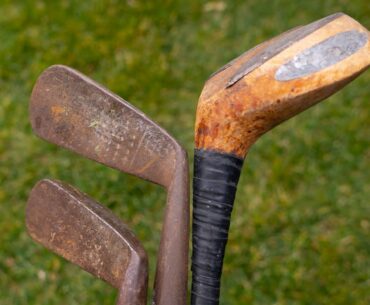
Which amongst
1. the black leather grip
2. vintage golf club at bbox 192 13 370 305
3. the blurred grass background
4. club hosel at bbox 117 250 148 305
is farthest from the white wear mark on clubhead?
the blurred grass background

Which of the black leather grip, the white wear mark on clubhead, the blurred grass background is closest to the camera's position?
the white wear mark on clubhead

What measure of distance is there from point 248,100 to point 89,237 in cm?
37

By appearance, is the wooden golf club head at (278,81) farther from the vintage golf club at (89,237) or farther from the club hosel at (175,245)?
the vintage golf club at (89,237)

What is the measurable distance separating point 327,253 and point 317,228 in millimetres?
99

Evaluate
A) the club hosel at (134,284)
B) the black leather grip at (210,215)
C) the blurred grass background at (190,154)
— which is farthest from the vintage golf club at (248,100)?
the blurred grass background at (190,154)

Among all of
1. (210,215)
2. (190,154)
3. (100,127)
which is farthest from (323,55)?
(190,154)

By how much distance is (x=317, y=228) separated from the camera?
88.2 inches

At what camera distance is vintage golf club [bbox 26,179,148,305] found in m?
1.14

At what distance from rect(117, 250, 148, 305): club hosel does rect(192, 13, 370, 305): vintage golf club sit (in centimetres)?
10

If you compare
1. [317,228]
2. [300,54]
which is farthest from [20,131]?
[300,54]

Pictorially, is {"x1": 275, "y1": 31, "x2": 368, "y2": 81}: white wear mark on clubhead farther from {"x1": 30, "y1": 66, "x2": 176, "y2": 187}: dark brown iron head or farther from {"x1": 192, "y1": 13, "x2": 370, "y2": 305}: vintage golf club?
{"x1": 30, "y1": 66, "x2": 176, "y2": 187}: dark brown iron head

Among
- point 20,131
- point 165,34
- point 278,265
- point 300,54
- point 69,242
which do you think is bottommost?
point 278,265

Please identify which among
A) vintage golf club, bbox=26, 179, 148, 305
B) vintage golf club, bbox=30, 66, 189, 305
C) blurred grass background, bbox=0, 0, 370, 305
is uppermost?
vintage golf club, bbox=30, 66, 189, 305

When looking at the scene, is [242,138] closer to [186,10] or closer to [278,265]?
[278,265]
